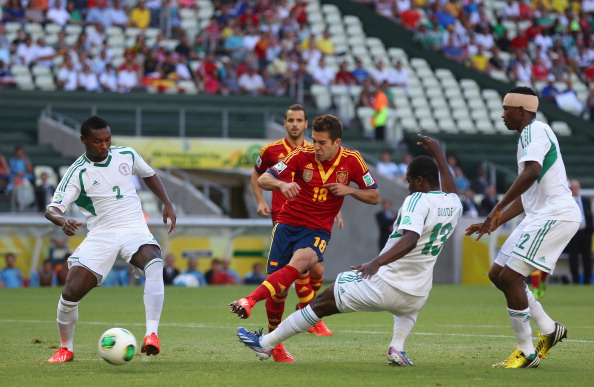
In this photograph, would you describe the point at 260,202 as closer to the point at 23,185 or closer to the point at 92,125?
the point at 92,125

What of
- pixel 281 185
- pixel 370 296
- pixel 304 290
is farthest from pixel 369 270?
pixel 304 290

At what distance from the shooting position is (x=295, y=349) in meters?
10.8

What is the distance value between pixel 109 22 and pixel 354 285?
23392 mm

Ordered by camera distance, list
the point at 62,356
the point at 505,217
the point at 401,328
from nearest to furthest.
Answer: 1. the point at 401,328
2. the point at 505,217
3. the point at 62,356

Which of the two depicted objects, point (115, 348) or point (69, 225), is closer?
point (115, 348)

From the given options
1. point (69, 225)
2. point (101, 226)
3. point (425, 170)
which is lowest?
point (101, 226)

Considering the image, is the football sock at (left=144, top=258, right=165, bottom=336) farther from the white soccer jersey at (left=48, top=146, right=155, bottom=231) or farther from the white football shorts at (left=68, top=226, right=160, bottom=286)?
the white soccer jersey at (left=48, top=146, right=155, bottom=231)

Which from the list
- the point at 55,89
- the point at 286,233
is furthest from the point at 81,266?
the point at 55,89

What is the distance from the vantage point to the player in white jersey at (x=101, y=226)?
9641 mm

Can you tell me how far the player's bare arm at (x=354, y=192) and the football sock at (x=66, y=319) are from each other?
2.38 meters

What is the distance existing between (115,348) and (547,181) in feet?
12.2

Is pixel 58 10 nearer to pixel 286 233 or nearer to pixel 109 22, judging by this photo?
pixel 109 22

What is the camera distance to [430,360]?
9.75 meters

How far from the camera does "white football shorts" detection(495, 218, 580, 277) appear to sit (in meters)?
9.23
